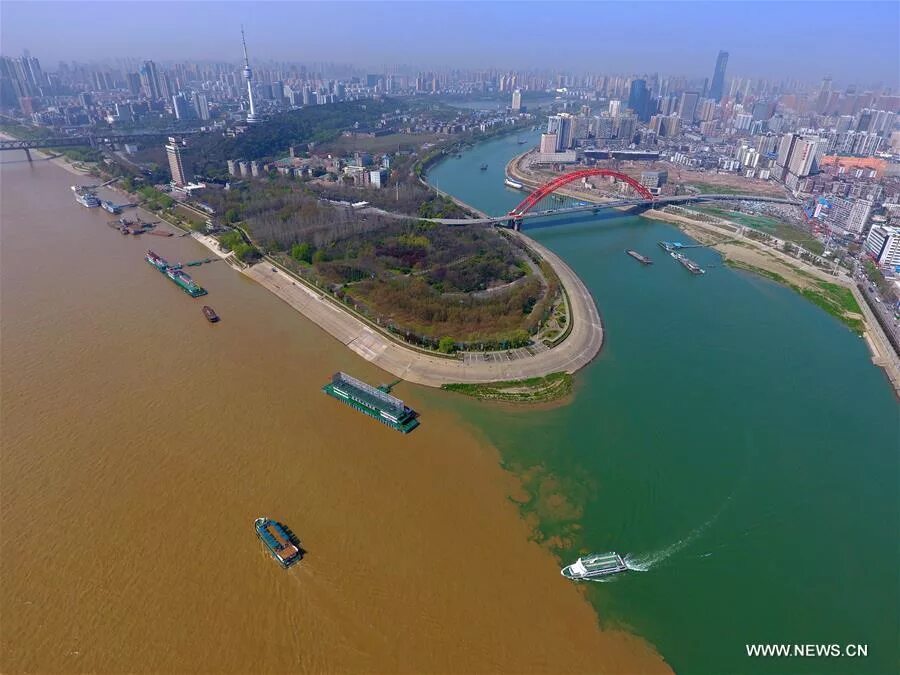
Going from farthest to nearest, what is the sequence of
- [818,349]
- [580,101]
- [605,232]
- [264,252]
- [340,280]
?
[580,101]
[605,232]
[264,252]
[340,280]
[818,349]

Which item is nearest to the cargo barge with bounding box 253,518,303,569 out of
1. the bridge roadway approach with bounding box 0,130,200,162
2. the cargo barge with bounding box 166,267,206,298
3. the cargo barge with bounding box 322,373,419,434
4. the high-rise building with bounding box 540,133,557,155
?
the cargo barge with bounding box 322,373,419,434

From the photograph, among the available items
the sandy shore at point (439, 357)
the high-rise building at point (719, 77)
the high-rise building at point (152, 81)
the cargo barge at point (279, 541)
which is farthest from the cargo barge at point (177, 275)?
the high-rise building at point (719, 77)

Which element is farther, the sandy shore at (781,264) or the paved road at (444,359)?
the sandy shore at (781,264)

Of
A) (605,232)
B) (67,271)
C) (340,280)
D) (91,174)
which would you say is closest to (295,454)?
(340,280)

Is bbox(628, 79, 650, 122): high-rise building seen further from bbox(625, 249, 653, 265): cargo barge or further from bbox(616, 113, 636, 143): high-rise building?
bbox(625, 249, 653, 265): cargo barge

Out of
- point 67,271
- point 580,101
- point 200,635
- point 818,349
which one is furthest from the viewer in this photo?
point 580,101

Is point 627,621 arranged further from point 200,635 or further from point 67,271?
point 67,271

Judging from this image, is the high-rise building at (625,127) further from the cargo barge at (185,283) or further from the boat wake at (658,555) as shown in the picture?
the boat wake at (658,555)
